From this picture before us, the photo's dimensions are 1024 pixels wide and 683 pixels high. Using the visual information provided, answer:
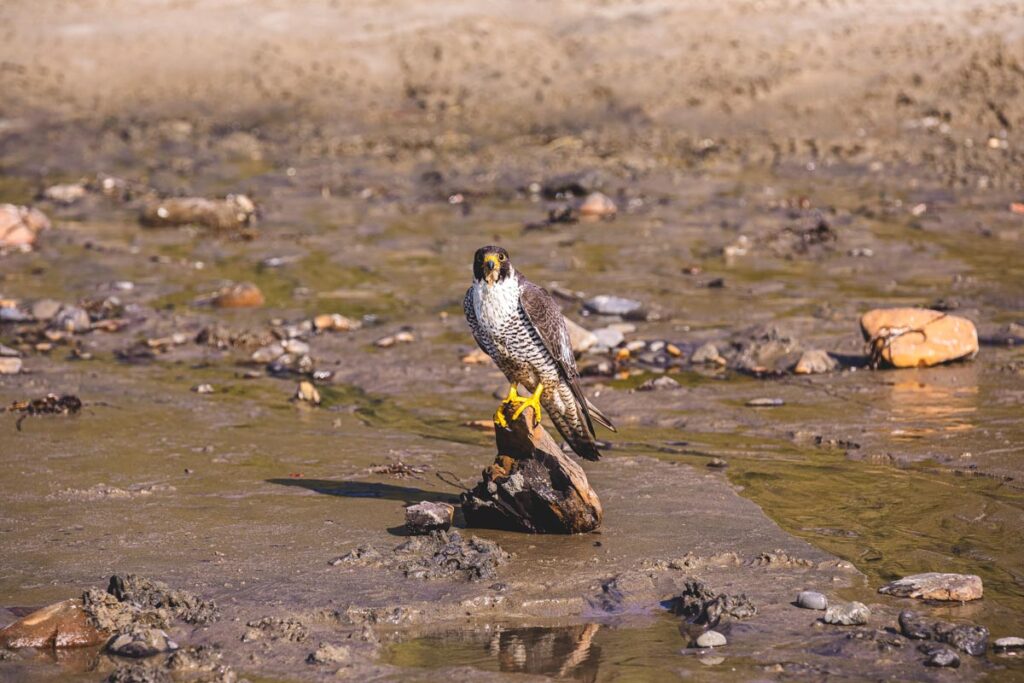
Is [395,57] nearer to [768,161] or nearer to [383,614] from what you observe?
[768,161]

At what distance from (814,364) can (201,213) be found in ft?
24.3

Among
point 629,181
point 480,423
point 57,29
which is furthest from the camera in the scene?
point 57,29

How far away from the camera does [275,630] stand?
18.4 ft

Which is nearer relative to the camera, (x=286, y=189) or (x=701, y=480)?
(x=701, y=480)

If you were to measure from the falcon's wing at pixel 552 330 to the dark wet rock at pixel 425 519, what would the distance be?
925 mm

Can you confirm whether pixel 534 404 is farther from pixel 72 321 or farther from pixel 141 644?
pixel 72 321

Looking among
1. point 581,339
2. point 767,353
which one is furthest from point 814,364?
point 581,339

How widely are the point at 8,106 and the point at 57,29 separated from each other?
6.14 ft

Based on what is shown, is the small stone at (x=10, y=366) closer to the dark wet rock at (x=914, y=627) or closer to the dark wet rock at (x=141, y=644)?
the dark wet rock at (x=141, y=644)

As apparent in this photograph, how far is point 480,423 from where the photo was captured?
8742mm

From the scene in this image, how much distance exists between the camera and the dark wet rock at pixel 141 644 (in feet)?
17.7

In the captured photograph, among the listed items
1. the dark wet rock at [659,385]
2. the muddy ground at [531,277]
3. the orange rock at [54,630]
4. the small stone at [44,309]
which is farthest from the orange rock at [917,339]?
the small stone at [44,309]

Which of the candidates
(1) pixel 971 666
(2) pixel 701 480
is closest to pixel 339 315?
(2) pixel 701 480

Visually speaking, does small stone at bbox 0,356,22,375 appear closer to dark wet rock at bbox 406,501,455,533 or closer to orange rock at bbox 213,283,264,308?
orange rock at bbox 213,283,264,308
